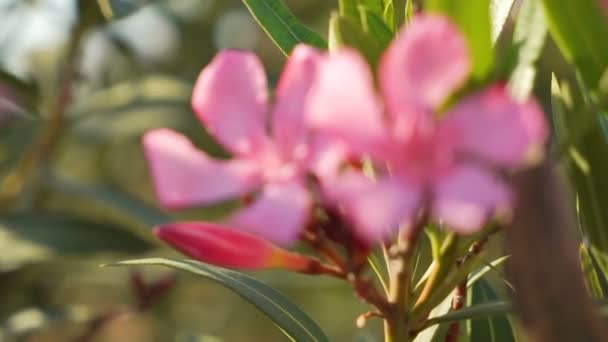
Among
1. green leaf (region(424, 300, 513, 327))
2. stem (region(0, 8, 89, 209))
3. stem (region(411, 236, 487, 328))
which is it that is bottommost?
green leaf (region(424, 300, 513, 327))

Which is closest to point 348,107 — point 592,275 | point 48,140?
point 592,275

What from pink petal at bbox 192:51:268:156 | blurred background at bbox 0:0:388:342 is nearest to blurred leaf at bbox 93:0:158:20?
blurred background at bbox 0:0:388:342

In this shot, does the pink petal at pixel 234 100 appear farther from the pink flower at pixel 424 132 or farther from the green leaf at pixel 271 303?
the green leaf at pixel 271 303

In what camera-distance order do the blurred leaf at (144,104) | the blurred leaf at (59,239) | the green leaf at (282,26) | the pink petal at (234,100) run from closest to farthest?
the pink petal at (234,100), the green leaf at (282,26), the blurred leaf at (59,239), the blurred leaf at (144,104)

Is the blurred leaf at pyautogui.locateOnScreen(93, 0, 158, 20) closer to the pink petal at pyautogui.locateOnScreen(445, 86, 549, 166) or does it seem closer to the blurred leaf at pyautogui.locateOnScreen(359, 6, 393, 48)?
the blurred leaf at pyautogui.locateOnScreen(359, 6, 393, 48)

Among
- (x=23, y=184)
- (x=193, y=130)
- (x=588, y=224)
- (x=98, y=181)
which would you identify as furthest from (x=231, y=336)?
(x=588, y=224)

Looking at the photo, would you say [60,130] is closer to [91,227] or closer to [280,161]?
[91,227]

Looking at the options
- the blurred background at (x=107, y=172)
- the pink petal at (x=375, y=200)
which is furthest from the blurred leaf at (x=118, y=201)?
the pink petal at (x=375, y=200)
